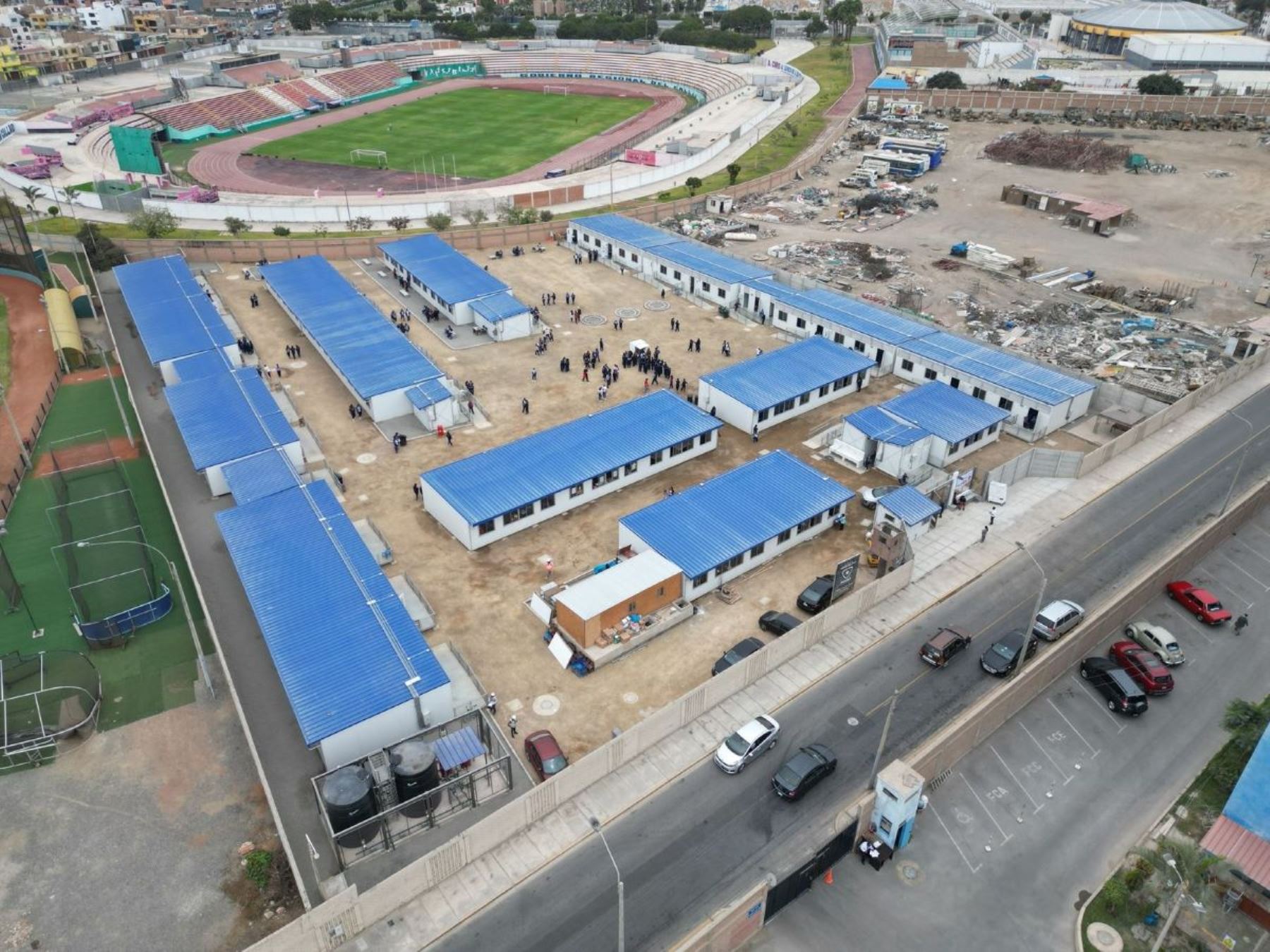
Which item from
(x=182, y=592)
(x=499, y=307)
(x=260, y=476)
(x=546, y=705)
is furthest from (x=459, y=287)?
(x=546, y=705)

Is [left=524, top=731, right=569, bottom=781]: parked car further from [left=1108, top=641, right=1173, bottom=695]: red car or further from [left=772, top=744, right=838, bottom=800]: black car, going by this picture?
[left=1108, top=641, right=1173, bottom=695]: red car

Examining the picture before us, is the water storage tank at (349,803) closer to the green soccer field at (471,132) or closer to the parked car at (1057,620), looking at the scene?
the parked car at (1057,620)

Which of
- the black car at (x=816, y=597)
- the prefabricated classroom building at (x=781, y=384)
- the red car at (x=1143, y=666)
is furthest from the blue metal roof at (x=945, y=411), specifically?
the red car at (x=1143, y=666)

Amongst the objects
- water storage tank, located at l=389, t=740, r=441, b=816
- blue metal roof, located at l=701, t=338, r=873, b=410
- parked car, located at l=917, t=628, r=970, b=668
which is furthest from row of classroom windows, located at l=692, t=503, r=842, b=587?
water storage tank, located at l=389, t=740, r=441, b=816

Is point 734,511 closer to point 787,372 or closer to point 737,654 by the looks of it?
point 737,654

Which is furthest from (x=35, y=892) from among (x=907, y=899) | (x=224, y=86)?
(x=224, y=86)

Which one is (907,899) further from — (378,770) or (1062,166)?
(1062,166)
